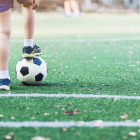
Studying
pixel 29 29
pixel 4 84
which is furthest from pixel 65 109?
pixel 29 29

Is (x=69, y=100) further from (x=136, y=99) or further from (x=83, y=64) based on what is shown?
(x=83, y=64)

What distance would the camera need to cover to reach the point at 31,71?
11.7 ft

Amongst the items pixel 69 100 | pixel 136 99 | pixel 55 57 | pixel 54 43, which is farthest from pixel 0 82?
pixel 54 43

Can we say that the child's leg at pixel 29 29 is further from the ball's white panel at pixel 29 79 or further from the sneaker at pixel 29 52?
the ball's white panel at pixel 29 79

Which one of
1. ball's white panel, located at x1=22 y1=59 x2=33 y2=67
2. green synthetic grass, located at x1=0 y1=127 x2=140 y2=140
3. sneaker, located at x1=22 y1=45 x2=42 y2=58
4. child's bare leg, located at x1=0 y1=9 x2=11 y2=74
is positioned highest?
child's bare leg, located at x1=0 y1=9 x2=11 y2=74

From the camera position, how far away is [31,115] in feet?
7.98

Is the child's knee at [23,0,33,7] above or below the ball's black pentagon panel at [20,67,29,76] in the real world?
above

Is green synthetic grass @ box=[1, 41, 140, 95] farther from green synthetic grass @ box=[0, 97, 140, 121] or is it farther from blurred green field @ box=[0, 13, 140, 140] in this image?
green synthetic grass @ box=[0, 97, 140, 121]

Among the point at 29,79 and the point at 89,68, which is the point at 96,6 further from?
the point at 29,79

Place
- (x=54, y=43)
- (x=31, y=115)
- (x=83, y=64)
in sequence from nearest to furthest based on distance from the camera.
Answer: (x=31, y=115)
(x=83, y=64)
(x=54, y=43)

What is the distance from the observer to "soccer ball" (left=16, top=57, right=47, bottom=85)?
3.53m

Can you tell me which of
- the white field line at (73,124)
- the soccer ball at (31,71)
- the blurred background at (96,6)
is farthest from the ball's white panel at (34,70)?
the blurred background at (96,6)

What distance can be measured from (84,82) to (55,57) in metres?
1.97

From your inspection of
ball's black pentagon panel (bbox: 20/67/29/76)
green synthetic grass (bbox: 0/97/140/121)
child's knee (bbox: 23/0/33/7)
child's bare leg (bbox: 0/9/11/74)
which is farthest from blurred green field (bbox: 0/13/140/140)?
child's knee (bbox: 23/0/33/7)
